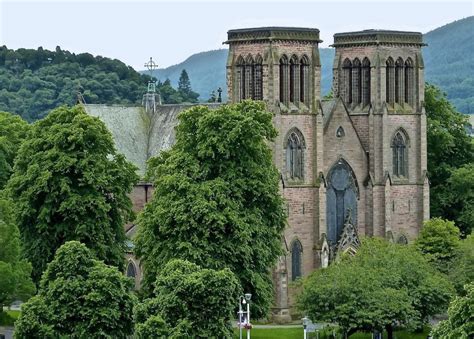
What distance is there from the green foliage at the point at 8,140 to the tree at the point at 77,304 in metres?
29.1

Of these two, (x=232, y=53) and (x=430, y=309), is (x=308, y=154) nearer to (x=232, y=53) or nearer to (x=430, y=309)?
(x=232, y=53)

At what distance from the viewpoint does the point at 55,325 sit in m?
76.6

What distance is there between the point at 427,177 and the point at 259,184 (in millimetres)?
23775

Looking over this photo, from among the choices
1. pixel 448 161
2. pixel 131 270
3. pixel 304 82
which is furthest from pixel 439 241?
pixel 448 161

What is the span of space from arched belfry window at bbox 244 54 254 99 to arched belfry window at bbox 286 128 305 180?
10.9 feet

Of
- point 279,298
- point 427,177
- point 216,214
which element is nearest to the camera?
point 216,214

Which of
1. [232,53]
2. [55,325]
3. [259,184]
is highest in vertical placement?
[232,53]

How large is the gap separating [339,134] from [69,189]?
22.6 meters

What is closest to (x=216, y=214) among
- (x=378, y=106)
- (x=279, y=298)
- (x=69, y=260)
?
(x=69, y=260)

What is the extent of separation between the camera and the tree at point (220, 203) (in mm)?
85188

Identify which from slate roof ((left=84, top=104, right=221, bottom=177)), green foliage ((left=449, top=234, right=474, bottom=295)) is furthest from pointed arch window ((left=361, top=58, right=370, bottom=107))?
green foliage ((left=449, top=234, right=474, bottom=295))

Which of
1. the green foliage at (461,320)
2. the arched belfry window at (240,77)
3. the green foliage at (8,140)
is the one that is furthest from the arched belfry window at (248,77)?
the green foliage at (461,320)

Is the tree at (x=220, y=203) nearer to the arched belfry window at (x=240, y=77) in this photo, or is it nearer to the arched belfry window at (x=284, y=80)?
the arched belfry window at (x=284, y=80)

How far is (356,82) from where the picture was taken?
349ft
